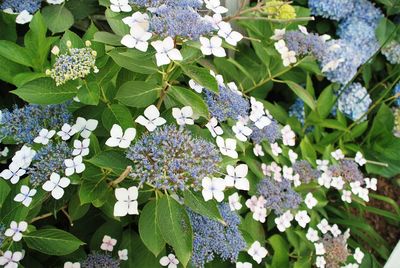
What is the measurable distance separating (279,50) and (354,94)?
550 mm

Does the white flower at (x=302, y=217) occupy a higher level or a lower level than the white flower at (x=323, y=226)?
higher

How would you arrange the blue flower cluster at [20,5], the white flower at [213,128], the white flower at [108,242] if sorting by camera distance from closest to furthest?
the white flower at [213,128] → the white flower at [108,242] → the blue flower cluster at [20,5]

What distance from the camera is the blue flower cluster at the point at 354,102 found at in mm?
1934

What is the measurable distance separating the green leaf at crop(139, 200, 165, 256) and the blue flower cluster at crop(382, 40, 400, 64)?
144cm

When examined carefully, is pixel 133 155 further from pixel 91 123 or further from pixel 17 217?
pixel 17 217

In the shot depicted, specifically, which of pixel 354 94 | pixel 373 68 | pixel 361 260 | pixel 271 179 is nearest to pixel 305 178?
pixel 271 179

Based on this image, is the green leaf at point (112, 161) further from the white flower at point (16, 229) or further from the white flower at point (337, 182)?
the white flower at point (337, 182)

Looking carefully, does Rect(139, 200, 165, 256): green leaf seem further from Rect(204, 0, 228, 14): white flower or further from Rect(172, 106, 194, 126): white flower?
Rect(204, 0, 228, 14): white flower

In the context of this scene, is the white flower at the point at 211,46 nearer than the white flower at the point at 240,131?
Yes

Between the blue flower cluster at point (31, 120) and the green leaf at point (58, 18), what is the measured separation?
1.25 feet

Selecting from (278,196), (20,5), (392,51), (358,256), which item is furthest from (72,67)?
(392,51)

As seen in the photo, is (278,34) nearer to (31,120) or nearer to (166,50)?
(166,50)

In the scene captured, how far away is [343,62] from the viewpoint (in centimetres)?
188

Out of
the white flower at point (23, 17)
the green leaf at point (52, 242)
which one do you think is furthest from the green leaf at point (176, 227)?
the white flower at point (23, 17)
